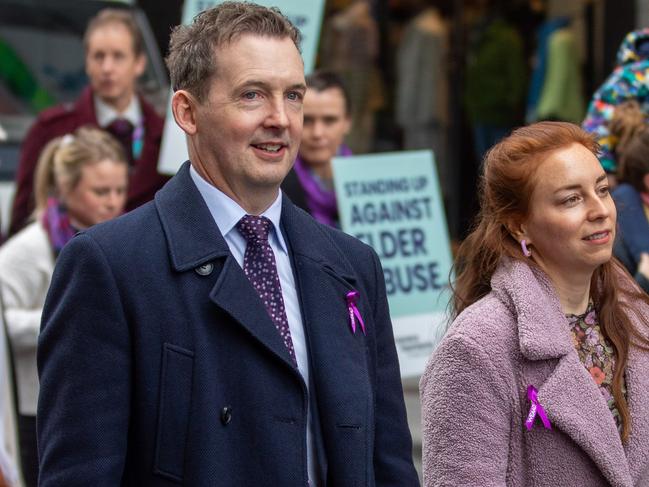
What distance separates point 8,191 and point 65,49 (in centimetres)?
133

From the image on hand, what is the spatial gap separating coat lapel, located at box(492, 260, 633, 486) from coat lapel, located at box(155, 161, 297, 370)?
2.42ft

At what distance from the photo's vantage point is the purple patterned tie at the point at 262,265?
292 cm

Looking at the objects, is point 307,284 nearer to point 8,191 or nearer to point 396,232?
point 396,232

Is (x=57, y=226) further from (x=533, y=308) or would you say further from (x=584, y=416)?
(x=584, y=416)

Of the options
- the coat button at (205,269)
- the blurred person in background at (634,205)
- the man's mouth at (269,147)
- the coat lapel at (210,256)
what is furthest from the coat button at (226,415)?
the blurred person in background at (634,205)

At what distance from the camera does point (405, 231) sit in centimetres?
688

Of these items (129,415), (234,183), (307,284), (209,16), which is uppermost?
(209,16)

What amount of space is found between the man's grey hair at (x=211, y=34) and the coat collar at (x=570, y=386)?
2.94ft

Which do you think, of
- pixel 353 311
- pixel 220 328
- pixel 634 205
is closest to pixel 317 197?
pixel 634 205

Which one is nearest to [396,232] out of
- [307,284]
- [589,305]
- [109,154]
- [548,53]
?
[109,154]

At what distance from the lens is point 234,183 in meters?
2.92

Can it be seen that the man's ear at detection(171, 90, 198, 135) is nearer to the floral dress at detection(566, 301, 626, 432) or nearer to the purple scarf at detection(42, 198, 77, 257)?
the floral dress at detection(566, 301, 626, 432)

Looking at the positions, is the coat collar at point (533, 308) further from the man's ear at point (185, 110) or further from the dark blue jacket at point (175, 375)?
the man's ear at point (185, 110)

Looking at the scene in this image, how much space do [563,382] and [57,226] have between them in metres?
2.75
